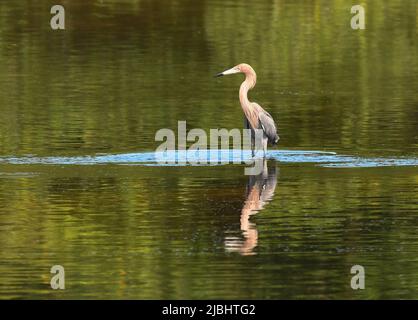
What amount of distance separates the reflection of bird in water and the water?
3cm

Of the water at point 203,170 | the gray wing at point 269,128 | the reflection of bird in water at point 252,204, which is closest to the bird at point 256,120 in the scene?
the gray wing at point 269,128

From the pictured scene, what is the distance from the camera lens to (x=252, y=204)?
18.8 m

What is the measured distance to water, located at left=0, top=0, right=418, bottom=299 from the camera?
50.1 feet

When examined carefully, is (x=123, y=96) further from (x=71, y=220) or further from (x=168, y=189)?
(x=71, y=220)

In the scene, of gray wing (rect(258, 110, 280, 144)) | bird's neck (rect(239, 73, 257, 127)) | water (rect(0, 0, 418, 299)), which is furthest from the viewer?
bird's neck (rect(239, 73, 257, 127))

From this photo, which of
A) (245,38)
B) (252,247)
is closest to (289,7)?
(245,38)

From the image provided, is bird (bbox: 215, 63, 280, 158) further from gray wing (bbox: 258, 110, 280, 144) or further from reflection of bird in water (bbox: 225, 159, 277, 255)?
reflection of bird in water (bbox: 225, 159, 277, 255)

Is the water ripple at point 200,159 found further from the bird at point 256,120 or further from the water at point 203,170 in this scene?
the bird at point 256,120

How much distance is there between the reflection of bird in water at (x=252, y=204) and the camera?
16375 mm

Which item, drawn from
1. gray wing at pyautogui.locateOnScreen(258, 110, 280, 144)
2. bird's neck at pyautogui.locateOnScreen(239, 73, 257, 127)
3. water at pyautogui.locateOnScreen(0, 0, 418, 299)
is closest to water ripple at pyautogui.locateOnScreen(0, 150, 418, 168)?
water at pyautogui.locateOnScreen(0, 0, 418, 299)

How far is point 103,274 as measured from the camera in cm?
1508

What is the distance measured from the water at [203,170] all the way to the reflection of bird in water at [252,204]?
0.03 meters

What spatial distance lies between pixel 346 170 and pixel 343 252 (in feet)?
→ 17.4

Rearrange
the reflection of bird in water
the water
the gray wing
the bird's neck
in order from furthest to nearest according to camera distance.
Result: 1. the bird's neck
2. the gray wing
3. the reflection of bird in water
4. the water
